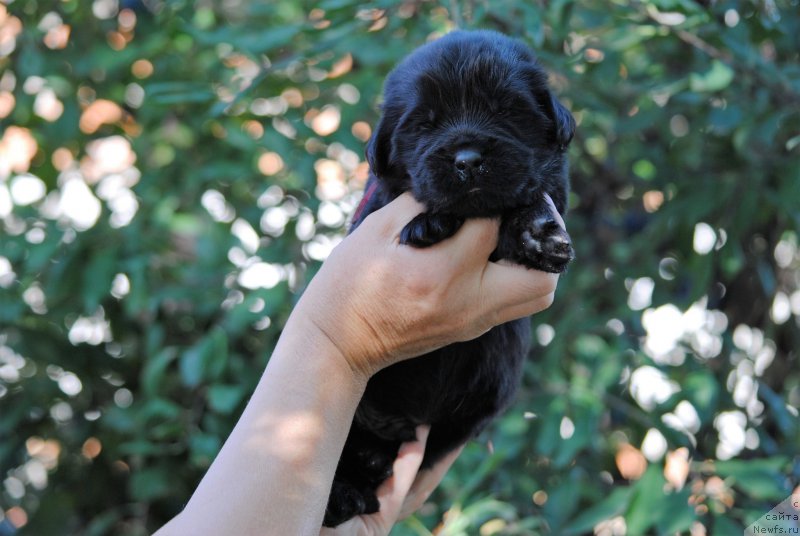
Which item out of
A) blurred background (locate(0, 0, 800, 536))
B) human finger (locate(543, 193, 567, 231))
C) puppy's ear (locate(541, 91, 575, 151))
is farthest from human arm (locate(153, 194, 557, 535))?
blurred background (locate(0, 0, 800, 536))

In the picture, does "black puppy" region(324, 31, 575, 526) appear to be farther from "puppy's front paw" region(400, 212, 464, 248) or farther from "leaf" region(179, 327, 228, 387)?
"leaf" region(179, 327, 228, 387)

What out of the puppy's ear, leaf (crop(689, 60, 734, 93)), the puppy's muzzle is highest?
the puppy's muzzle

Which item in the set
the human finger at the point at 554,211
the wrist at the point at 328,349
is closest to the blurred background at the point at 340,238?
the human finger at the point at 554,211

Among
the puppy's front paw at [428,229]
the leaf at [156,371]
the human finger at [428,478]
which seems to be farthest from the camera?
the leaf at [156,371]

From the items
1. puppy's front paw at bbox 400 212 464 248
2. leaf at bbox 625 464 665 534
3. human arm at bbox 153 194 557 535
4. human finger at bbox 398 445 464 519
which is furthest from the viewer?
leaf at bbox 625 464 665 534

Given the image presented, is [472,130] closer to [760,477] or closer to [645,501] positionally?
[645,501]

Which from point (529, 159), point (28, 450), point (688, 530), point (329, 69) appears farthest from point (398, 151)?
point (28, 450)

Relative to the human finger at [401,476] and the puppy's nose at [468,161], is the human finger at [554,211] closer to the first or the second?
the puppy's nose at [468,161]

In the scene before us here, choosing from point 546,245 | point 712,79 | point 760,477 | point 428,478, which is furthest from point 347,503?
point 712,79
